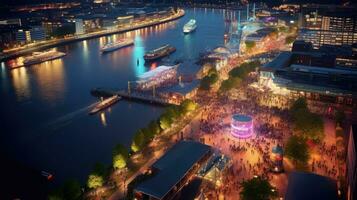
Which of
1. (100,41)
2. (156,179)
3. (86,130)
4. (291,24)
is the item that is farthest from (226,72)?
(291,24)

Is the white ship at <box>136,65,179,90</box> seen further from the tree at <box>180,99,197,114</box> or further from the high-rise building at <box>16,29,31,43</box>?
the high-rise building at <box>16,29,31,43</box>

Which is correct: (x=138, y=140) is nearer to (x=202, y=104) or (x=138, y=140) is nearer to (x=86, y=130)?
(x=86, y=130)

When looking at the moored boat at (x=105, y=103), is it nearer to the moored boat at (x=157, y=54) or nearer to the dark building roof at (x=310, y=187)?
the moored boat at (x=157, y=54)

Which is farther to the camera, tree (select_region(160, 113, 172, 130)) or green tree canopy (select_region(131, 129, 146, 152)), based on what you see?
Result: tree (select_region(160, 113, 172, 130))

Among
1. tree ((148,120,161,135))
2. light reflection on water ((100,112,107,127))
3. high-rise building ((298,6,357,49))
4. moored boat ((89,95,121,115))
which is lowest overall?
light reflection on water ((100,112,107,127))

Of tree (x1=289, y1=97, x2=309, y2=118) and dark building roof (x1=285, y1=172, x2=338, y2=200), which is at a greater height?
tree (x1=289, y1=97, x2=309, y2=118)

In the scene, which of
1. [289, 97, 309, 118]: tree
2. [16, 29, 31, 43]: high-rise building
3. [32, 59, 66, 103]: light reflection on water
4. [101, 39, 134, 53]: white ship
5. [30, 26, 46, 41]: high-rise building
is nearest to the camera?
[289, 97, 309, 118]: tree

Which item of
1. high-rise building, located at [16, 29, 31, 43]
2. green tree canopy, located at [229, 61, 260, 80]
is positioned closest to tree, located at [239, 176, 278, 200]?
green tree canopy, located at [229, 61, 260, 80]

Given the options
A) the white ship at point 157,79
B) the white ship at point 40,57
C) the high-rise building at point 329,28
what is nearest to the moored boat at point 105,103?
the white ship at point 157,79
